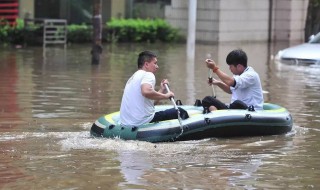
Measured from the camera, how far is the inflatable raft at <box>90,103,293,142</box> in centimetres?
1109

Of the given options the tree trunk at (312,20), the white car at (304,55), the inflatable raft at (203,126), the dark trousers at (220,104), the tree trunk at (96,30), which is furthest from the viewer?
the tree trunk at (312,20)

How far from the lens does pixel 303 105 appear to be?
1580 cm

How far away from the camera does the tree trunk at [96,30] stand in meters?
21.9

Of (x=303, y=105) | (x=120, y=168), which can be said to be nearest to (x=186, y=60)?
(x=303, y=105)

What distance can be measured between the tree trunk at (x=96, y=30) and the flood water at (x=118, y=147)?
6.61ft

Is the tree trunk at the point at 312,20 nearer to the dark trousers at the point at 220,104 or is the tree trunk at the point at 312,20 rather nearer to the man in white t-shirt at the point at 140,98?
the dark trousers at the point at 220,104

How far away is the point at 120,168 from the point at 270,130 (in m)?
3.29

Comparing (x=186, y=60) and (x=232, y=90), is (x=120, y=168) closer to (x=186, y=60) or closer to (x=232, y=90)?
(x=232, y=90)

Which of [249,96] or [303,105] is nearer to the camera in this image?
[249,96]

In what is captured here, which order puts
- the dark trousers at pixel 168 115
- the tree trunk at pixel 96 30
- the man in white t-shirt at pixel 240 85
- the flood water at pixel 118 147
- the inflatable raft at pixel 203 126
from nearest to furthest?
1. the flood water at pixel 118 147
2. the inflatable raft at pixel 203 126
3. the dark trousers at pixel 168 115
4. the man in white t-shirt at pixel 240 85
5. the tree trunk at pixel 96 30

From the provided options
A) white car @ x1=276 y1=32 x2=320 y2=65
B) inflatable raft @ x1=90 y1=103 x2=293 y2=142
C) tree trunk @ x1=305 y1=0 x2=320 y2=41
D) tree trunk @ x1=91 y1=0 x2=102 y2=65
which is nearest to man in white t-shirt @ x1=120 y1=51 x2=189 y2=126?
inflatable raft @ x1=90 y1=103 x2=293 y2=142

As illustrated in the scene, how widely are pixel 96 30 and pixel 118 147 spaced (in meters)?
11.6

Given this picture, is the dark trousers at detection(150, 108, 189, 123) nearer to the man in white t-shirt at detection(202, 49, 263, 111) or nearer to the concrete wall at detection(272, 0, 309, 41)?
the man in white t-shirt at detection(202, 49, 263, 111)

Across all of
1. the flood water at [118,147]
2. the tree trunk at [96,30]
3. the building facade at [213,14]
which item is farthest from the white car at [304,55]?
the building facade at [213,14]
